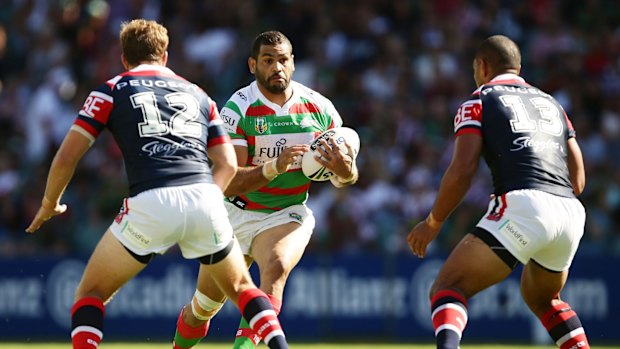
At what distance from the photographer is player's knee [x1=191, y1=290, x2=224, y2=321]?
28.0ft

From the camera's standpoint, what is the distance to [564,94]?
15680 millimetres

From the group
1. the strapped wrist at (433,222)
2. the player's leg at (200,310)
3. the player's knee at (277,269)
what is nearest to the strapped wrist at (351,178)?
the player's knee at (277,269)

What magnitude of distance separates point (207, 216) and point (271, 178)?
1.25m

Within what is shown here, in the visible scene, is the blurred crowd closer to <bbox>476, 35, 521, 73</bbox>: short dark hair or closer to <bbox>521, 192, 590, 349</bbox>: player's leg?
<bbox>521, 192, 590, 349</bbox>: player's leg

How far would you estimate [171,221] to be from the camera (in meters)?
6.91

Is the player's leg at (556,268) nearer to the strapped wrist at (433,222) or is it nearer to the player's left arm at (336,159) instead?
the strapped wrist at (433,222)

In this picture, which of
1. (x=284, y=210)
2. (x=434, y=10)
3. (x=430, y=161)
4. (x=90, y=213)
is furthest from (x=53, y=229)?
(x=284, y=210)

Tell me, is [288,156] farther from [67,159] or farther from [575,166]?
[575,166]

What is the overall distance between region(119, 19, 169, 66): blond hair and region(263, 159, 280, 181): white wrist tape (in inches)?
48.4

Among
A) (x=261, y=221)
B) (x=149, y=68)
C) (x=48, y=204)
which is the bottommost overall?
(x=261, y=221)

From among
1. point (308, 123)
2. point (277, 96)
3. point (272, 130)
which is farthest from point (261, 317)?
point (277, 96)

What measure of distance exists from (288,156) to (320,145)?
265 mm

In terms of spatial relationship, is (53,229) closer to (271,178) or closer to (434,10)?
(434,10)

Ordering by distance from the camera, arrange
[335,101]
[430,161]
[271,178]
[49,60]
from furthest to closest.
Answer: [49,60], [335,101], [430,161], [271,178]
